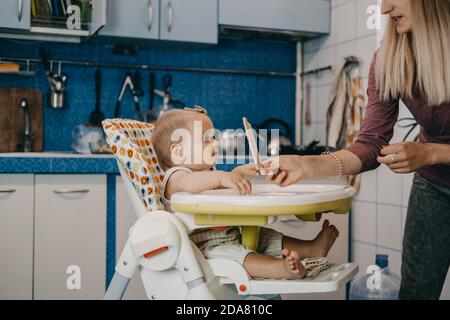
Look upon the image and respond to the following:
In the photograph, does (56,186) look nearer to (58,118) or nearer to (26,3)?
(58,118)

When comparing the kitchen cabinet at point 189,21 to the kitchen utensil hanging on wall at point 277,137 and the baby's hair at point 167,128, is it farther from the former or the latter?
the baby's hair at point 167,128

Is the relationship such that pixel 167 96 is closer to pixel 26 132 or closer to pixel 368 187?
pixel 26 132

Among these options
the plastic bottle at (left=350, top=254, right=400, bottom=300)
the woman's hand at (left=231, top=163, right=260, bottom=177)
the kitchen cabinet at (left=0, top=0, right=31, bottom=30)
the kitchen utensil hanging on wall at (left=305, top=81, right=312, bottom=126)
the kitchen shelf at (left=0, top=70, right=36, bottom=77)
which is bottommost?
the plastic bottle at (left=350, top=254, right=400, bottom=300)

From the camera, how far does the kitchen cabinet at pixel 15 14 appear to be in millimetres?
2451

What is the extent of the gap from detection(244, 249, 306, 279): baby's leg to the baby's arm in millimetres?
162

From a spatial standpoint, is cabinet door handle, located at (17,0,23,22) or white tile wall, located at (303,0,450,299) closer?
cabinet door handle, located at (17,0,23,22)

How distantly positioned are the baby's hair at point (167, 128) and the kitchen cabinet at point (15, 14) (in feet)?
3.56

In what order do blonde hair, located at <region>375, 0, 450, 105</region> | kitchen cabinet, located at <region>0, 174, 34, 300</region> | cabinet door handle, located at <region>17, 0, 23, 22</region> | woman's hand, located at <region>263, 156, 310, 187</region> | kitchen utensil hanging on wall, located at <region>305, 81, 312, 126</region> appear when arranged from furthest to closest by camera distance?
kitchen utensil hanging on wall, located at <region>305, 81, 312, 126</region> < cabinet door handle, located at <region>17, 0, 23, 22</region> < kitchen cabinet, located at <region>0, 174, 34, 300</region> < blonde hair, located at <region>375, 0, 450, 105</region> < woman's hand, located at <region>263, 156, 310, 187</region>

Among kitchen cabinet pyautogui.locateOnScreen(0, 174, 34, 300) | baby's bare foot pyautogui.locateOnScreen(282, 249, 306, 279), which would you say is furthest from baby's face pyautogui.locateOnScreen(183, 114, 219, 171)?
kitchen cabinet pyautogui.locateOnScreen(0, 174, 34, 300)

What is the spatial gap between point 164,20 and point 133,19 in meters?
0.15

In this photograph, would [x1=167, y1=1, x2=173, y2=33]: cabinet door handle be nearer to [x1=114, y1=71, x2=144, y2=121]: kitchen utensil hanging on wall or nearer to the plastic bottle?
[x1=114, y1=71, x2=144, y2=121]: kitchen utensil hanging on wall

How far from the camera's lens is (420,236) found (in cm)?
171

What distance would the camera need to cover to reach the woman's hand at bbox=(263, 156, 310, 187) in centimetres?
153
